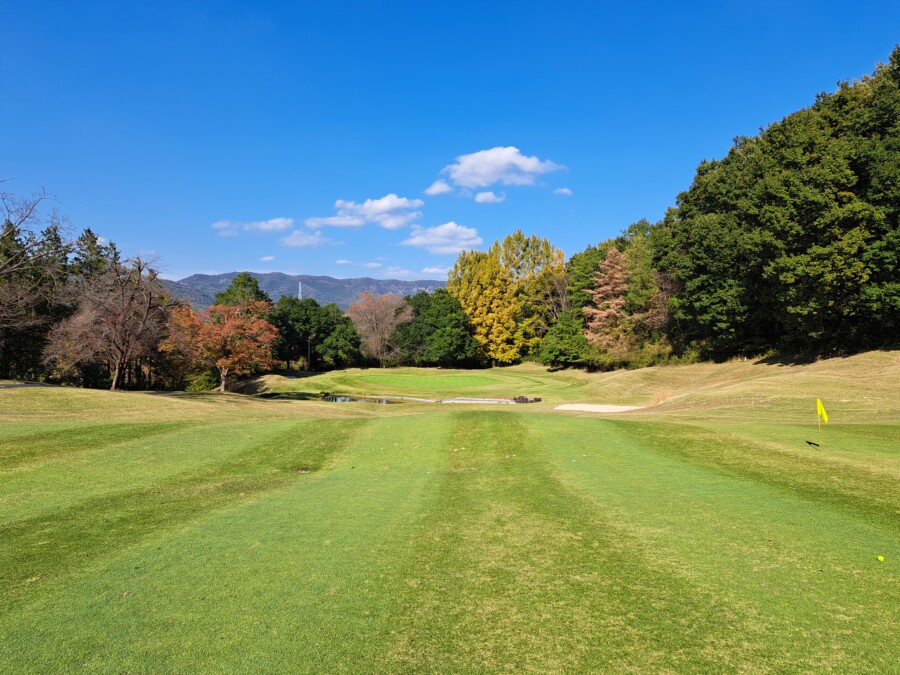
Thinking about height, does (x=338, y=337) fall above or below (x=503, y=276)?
below

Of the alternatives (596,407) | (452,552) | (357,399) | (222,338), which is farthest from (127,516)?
(357,399)

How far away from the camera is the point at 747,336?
41.7 metres

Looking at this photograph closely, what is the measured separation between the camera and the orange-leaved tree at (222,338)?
3841 cm

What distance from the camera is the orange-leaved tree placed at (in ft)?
126

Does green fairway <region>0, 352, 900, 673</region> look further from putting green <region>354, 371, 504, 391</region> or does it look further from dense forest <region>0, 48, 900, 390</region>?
putting green <region>354, 371, 504, 391</region>

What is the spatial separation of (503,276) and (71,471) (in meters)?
66.4

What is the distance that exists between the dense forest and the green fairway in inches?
667

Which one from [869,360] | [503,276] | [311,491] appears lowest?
[311,491]

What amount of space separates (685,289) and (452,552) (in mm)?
42190

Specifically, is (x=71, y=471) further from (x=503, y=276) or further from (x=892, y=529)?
(x=503, y=276)

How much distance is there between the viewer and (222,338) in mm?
39062

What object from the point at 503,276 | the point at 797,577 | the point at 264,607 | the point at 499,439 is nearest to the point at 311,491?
the point at 264,607

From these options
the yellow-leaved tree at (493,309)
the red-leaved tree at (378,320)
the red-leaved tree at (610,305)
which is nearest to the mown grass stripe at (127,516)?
the red-leaved tree at (610,305)

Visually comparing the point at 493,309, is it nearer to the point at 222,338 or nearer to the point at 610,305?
the point at 610,305
